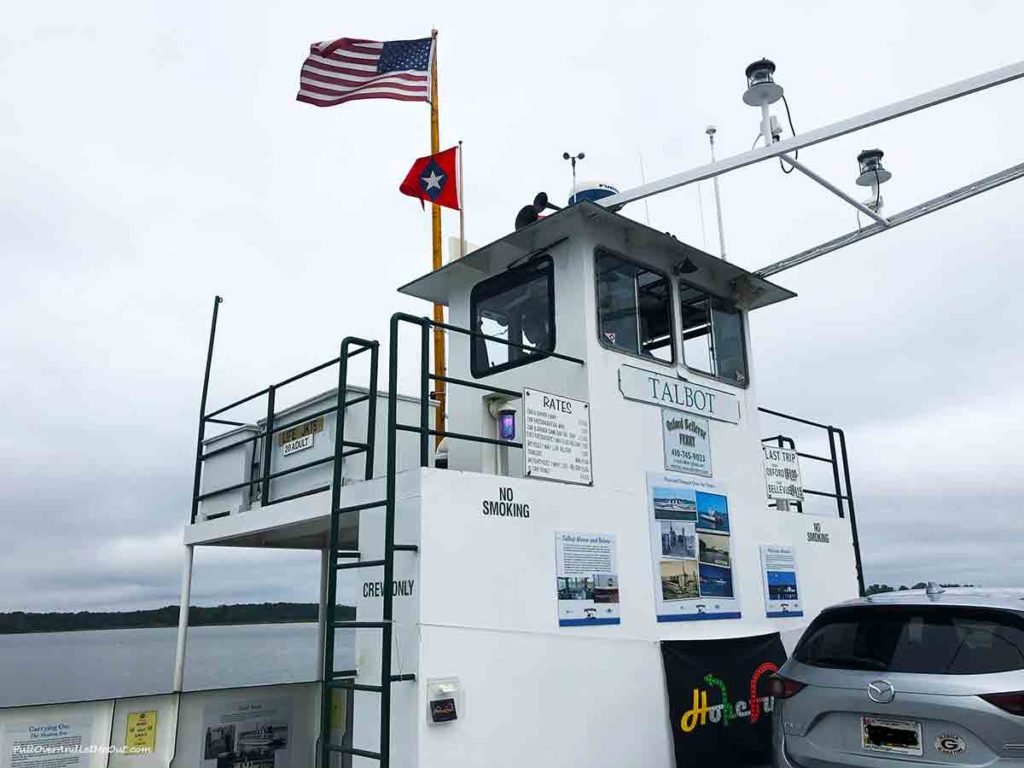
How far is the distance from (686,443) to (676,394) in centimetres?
48

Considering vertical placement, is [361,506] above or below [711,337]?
below

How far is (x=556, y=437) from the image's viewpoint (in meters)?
6.44

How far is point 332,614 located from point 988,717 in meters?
3.82

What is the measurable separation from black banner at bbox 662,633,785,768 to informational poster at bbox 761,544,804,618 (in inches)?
23.0

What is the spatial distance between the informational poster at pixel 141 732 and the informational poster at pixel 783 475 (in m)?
6.40

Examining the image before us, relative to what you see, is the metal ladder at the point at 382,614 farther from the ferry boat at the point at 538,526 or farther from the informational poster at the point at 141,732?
the informational poster at the point at 141,732

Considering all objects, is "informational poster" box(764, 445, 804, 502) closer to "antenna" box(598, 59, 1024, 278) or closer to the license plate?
"antenna" box(598, 59, 1024, 278)

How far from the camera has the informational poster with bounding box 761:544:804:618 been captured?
8.19m

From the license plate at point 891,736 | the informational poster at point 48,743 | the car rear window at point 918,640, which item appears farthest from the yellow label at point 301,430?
Answer: the license plate at point 891,736

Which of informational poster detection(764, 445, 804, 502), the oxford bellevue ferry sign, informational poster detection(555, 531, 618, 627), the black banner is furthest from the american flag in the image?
the black banner

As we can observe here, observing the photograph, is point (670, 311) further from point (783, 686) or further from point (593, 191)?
point (783, 686)

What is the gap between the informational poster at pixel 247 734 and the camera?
7793 millimetres

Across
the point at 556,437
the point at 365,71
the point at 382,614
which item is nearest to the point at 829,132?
the point at 556,437

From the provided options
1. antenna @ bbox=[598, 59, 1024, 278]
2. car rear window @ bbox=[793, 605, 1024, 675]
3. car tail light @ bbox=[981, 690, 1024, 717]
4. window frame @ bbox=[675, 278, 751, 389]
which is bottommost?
car tail light @ bbox=[981, 690, 1024, 717]
